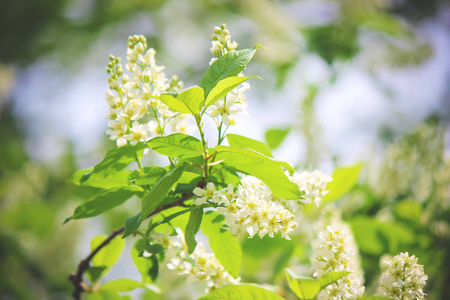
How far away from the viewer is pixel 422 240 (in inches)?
70.7

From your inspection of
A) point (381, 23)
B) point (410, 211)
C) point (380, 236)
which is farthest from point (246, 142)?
point (381, 23)

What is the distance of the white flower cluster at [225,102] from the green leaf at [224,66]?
47 mm

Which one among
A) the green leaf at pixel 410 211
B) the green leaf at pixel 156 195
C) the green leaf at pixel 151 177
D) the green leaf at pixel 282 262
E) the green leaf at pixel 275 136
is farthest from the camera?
the green leaf at pixel 410 211

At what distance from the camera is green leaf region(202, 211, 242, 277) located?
0.94 m

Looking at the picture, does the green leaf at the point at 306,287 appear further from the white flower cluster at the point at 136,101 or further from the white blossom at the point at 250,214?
the white flower cluster at the point at 136,101

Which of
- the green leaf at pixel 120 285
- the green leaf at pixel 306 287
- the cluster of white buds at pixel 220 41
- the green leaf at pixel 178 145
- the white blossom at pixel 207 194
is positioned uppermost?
the cluster of white buds at pixel 220 41

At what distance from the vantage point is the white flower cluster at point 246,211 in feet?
2.66

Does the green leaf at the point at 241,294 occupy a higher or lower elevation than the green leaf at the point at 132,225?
lower

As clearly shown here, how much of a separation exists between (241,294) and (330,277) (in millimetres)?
183

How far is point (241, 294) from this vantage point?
824 mm

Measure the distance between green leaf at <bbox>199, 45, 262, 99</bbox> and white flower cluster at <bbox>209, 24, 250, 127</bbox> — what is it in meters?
0.05

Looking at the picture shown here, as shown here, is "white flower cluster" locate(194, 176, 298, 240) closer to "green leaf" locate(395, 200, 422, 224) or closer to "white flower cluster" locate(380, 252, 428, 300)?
"white flower cluster" locate(380, 252, 428, 300)

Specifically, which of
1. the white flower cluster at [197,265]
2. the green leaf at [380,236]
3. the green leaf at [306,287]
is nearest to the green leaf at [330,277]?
the green leaf at [306,287]

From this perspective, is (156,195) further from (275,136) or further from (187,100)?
(275,136)
